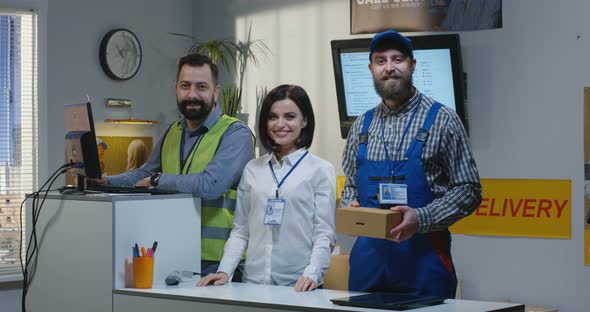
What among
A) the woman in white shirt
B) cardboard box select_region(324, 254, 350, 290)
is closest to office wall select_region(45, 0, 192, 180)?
cardboard box select_region(324, 254, 350, 290)

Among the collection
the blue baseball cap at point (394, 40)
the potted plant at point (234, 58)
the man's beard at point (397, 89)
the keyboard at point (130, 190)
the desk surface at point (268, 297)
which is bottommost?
the desk surface at point (268, 297)

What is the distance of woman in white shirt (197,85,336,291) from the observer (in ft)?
10.5

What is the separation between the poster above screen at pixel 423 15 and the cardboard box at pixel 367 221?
2.74 meters

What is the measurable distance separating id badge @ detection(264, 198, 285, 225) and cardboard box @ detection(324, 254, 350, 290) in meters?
1.45

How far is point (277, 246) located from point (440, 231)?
636 mm

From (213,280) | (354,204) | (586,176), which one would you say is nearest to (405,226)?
(354,204)

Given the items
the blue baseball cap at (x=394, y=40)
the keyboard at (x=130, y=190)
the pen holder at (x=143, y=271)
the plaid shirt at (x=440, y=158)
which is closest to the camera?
the plaid shirt at (x=440, y=158)

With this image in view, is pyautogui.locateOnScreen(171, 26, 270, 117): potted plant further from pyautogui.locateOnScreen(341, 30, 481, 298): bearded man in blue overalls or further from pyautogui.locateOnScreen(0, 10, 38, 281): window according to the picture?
pyautogui.locateOnScreen(341, 30, 481, 298): bearded man in blue overalls

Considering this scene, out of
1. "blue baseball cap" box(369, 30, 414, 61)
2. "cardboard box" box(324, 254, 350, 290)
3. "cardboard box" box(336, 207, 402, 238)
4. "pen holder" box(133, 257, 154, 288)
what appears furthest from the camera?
"cardboard box" box(324, 254, 350, 290)

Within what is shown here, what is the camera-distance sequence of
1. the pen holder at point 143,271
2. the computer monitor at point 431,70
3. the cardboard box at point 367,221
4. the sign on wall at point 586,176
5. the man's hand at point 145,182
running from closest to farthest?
the cardboard box at point 367,221 < the pen holder at point 143,271 < the man's hand at point 145,182 < the sign on wall at point 586,176 < the computer monitor at point 431,70

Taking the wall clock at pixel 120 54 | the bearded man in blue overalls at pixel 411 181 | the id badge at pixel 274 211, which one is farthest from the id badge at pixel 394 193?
the wall clock at pixel 120 54

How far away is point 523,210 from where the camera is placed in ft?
16.6

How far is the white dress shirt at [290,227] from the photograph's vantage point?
10.5 ft

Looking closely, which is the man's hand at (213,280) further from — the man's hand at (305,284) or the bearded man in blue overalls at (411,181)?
the bearded man in blue overalls at (411,181)
